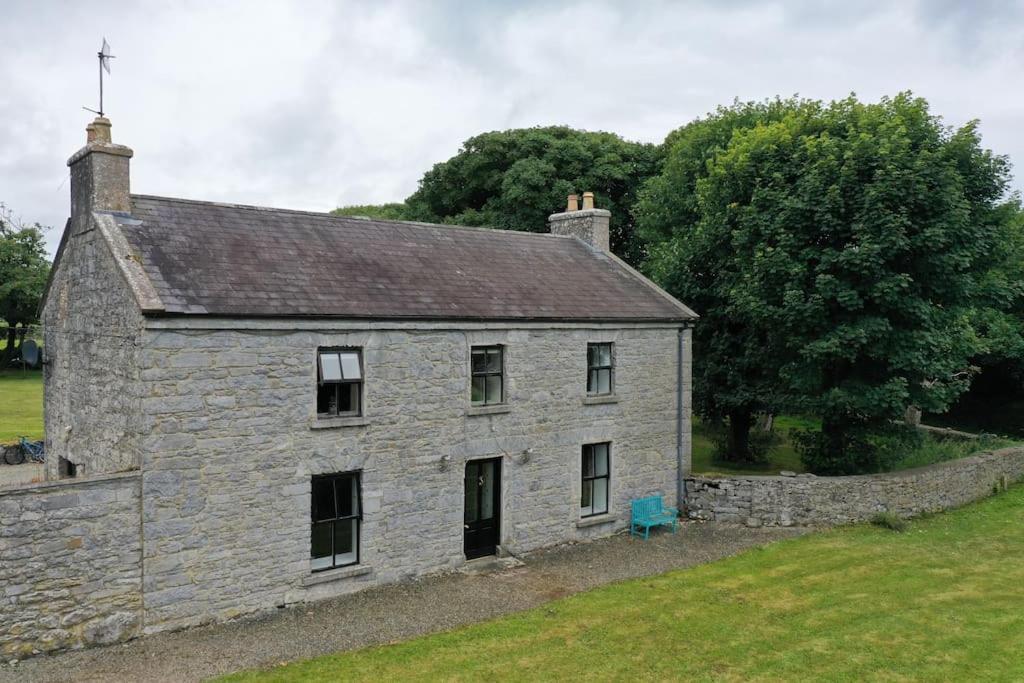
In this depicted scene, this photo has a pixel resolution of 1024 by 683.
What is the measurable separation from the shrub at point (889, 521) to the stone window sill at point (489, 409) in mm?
10179

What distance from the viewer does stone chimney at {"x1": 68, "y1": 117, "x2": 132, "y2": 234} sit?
13438 millimetres

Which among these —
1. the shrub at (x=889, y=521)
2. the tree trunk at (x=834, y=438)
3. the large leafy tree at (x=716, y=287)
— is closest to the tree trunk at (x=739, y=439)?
the large leafy tree at (x=716, y=287)

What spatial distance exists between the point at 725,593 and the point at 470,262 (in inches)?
356

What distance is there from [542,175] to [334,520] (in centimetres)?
2492

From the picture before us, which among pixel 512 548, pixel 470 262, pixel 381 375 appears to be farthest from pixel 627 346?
pixel 381 375

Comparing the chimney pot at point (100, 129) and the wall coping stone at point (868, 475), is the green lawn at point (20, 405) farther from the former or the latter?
the wall coping stone at point (868, 475)

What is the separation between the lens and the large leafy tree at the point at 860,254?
1791cm

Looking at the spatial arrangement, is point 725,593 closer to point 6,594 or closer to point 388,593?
point 388,593

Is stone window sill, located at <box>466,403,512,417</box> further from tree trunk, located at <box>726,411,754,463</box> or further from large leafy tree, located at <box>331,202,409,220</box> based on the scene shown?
large leafy tree, located at <box>331,202,409,220</box>

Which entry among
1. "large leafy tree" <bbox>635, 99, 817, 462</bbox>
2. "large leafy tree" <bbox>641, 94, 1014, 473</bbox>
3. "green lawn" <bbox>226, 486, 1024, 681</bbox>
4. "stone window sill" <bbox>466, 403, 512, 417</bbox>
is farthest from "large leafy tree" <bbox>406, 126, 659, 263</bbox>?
"green lawn" <bbox>226, 486, 1024, 681</bbox>

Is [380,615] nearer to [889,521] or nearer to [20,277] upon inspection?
[889,521]

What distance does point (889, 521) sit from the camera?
18.4 meters

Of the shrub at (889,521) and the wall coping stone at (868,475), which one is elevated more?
the wall coping stone at (868,475)

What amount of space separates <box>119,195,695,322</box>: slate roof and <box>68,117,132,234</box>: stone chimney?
417 millimetres
